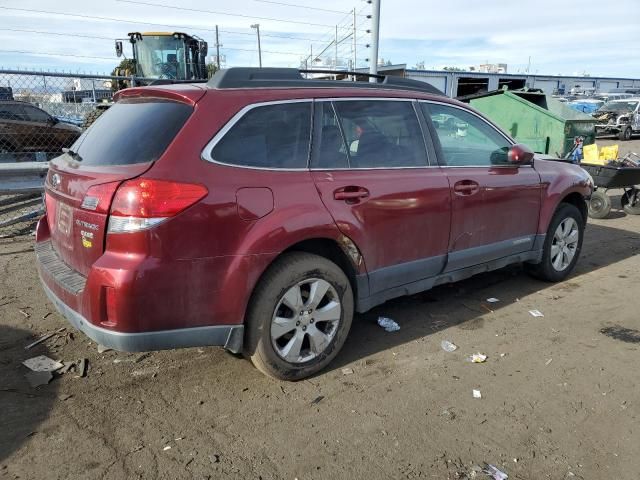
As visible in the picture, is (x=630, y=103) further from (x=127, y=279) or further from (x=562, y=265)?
(x=127, y=279)

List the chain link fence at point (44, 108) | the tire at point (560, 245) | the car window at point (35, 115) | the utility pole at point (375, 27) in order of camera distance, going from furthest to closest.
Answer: the car window at point (35, 115) → the utility pole at point (375, 27) → the chain link fence at point (44, 108) → the tire at point (560, 245)

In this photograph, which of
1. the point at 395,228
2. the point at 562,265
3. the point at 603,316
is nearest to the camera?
the point at 395,228

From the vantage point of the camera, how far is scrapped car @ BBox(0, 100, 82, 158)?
992 centimetres

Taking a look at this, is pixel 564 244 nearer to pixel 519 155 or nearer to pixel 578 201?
pixel 578 201

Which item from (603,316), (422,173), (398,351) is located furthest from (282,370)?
(603,316)

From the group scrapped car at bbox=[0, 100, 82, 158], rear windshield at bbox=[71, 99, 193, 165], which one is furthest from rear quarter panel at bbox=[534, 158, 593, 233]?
scrapped car at bbox=[0, 100, 82, 158]

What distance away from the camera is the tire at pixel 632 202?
8.91 m

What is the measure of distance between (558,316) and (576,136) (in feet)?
20.5

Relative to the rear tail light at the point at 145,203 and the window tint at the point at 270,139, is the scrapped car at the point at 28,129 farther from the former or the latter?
the rear tail light at the point at 145,203

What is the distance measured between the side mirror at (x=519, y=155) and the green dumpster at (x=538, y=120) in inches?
200

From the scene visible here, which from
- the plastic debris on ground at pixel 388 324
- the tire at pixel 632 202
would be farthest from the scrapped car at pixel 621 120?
the plastic debris on ground at pixel 388 324

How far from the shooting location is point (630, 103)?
25.2 meters

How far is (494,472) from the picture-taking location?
102 inches

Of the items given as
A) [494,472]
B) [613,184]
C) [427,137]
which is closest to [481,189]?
[427,137]
